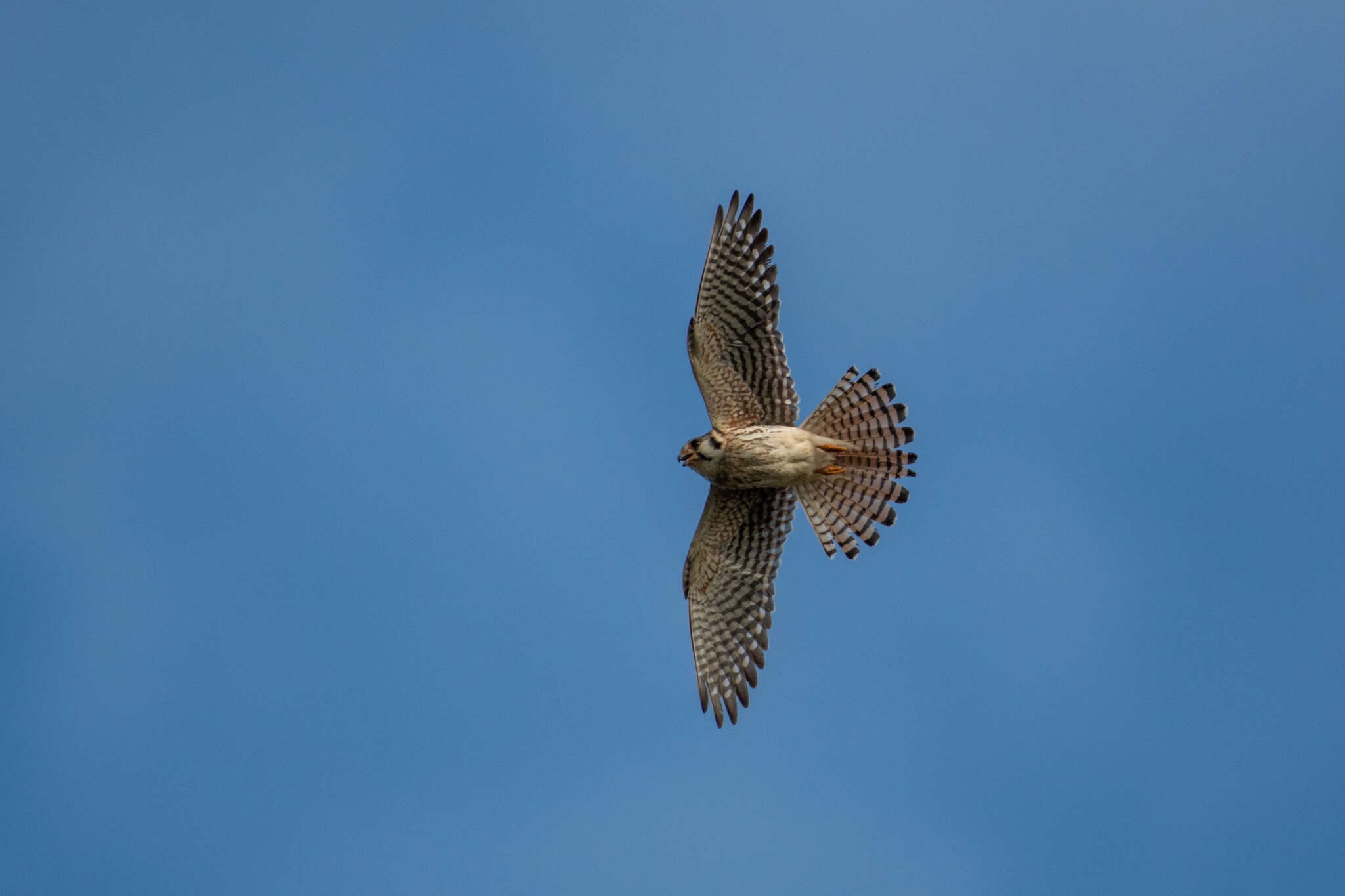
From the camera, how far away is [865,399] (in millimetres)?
13922

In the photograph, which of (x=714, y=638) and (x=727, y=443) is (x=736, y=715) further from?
(x=727, y=443)

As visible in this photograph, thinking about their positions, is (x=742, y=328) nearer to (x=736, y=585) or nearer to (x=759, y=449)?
(x=759, y=449)

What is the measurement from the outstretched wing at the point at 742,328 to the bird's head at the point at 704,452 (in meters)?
0.34

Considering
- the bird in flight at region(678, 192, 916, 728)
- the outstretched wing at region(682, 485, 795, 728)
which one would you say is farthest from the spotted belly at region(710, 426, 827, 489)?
the outstretched wing at region(682, 485, 795, 728)

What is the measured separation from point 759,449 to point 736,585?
62.8 inches

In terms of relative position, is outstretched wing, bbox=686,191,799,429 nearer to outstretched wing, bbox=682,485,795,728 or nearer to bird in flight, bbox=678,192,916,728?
bird in flight, bbox=678,192,916,728

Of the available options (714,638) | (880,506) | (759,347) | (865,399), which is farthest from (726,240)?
(714,638)

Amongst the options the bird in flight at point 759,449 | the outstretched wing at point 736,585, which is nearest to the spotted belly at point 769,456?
the bird in flight at point 759,449

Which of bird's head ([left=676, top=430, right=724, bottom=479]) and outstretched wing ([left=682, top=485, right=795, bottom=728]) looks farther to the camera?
outstretched wing ([left=682, top=485, right=795, bottom=728])

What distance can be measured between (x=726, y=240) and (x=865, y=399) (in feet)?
6.27

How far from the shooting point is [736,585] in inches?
588

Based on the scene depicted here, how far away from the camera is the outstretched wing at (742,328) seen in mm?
13906

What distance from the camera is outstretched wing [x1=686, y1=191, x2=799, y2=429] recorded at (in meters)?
13.9

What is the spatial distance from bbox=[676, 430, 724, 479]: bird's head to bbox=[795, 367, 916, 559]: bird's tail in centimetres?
83
